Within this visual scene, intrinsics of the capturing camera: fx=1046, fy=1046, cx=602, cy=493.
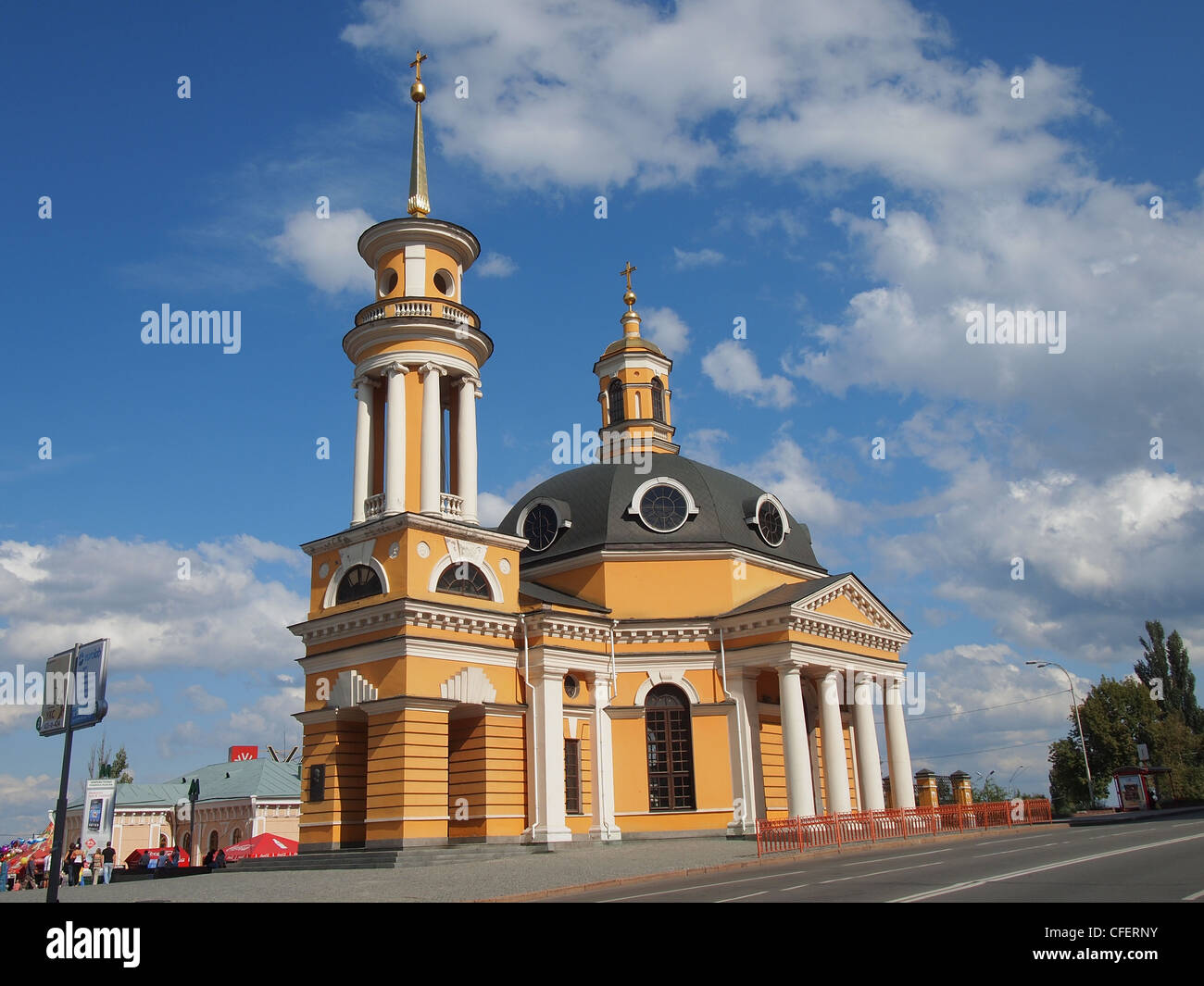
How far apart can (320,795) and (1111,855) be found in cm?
1946

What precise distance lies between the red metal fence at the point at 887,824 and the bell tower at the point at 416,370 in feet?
39.7

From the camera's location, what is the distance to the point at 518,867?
76.2 feet

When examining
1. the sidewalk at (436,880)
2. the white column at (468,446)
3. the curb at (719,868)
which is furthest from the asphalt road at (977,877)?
the white column at (468,446)

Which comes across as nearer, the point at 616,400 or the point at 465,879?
the point at 465,879

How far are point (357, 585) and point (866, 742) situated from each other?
58.1 ft

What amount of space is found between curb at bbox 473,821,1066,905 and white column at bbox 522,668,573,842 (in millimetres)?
7438

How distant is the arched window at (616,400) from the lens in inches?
1724

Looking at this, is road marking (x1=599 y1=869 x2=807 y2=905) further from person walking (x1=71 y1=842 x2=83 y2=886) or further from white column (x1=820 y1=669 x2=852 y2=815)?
person walking (x1=71 y1=842 x2=83 y2=886)

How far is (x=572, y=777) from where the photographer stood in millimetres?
31016

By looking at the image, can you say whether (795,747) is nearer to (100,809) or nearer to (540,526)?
(540,526)

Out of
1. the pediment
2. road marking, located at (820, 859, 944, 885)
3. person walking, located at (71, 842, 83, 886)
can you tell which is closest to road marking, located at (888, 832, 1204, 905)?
road marking, located at (820, 859, 944, 885)

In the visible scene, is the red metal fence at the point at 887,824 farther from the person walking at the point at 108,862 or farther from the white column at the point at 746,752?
the person walking at the point at 108,862

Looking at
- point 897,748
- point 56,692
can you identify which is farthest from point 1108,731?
point 56,692
